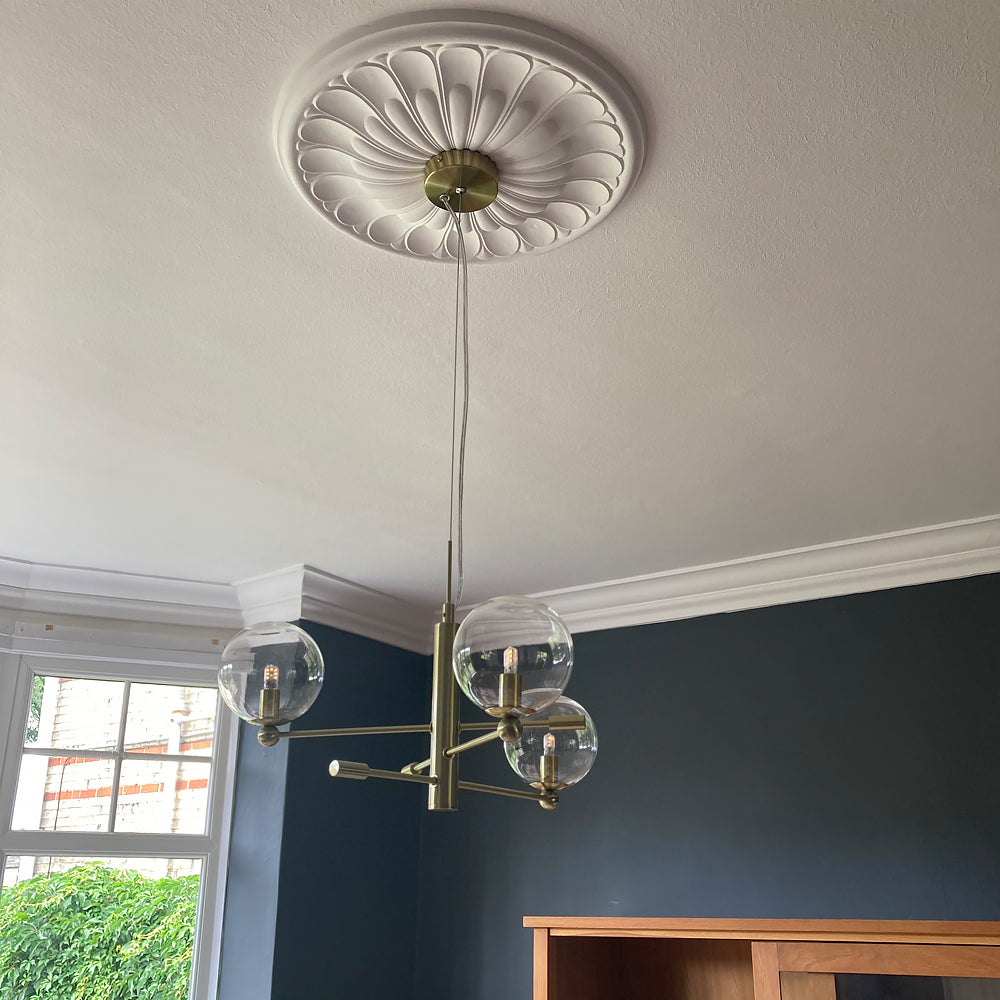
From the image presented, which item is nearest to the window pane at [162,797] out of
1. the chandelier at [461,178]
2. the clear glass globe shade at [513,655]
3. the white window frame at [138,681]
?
the white window frame at [138,681]

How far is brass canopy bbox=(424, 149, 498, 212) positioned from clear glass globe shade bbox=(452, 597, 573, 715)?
66 cm

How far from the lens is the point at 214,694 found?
3.71 metres

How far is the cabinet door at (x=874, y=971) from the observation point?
→ 220cm

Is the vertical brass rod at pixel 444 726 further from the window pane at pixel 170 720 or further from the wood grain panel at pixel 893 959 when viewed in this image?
the window pane at pixel 170 720

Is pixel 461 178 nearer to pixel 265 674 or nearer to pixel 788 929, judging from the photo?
pixel 265 674

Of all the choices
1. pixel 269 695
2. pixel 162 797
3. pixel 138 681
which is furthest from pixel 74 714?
pixel 269 695

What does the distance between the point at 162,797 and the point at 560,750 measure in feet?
7.24

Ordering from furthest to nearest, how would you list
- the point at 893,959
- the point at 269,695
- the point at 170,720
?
the point at 170,720 < the point at 893,959 < the point at 269,695

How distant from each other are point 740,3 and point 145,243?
1.05m

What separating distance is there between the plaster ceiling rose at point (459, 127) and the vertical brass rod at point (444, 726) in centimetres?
65

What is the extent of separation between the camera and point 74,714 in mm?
3479

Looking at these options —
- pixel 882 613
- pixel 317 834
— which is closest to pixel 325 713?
pixel 317 834

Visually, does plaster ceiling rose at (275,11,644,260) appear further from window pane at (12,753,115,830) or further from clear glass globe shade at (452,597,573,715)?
window pane at (12,753,115,830)

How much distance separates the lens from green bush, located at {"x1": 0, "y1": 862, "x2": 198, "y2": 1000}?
3.19 meters
